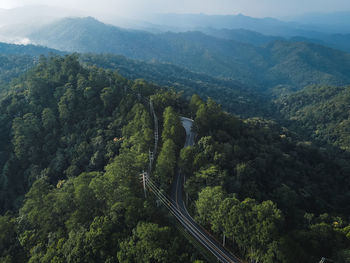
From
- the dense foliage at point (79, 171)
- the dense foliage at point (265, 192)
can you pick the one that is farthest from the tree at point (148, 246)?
the dense foliage at point (265, 192)

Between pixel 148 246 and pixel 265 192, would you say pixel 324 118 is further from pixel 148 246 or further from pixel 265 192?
pixel 148 246

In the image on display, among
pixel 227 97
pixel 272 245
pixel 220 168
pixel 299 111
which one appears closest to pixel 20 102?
pixel 220 168

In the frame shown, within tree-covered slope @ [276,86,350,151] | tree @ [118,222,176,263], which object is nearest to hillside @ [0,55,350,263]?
tree @ [118,222,176,263]

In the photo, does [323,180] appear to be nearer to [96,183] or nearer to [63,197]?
[96,183]

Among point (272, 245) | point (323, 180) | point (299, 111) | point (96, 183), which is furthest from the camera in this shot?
point (299, 111)

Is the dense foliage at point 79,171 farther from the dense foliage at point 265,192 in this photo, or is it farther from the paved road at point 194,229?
the dense foliage at point 265,192

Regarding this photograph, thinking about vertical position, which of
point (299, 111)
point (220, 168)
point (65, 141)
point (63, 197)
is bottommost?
point (299, 111)
